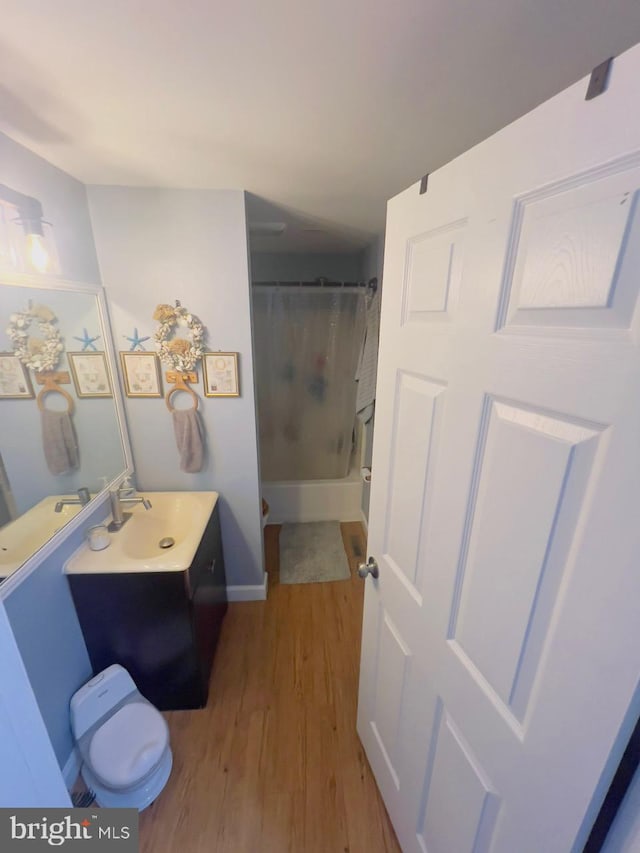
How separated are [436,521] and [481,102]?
44.0 inches

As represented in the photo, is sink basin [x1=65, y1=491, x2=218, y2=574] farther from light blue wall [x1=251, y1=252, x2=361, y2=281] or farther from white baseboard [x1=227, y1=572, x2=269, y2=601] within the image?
light blue wall [x1=251, y1=252, x2=361, y2=281]

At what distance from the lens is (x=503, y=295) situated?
1.87ft

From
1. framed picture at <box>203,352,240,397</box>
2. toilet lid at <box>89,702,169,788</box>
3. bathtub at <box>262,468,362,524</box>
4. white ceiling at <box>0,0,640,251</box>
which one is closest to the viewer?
white ceiling at <box>0,0,640,251</box>

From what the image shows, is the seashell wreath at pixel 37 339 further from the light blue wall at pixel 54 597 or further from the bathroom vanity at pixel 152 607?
the bathroom vanity at pixel 152 607

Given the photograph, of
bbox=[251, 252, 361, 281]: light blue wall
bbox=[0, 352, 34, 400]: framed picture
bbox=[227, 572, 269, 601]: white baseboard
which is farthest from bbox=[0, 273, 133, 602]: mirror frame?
bbox=[251, 252, 361, 281]: light blue wall

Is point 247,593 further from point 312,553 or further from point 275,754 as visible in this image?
point 275,754

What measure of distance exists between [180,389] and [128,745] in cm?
147

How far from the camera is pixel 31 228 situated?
117 centimetres

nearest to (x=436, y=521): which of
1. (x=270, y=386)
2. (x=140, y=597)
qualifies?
(x=140, y=597)

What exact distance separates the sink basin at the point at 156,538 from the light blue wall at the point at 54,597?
0.40 feet

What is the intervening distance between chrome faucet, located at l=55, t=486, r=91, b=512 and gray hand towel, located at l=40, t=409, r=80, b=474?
0.11 meters

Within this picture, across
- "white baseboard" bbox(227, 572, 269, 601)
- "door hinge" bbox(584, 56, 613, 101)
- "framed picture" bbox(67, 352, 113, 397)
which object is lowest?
"white baseboard" bbox(227, 572, 269, 601)

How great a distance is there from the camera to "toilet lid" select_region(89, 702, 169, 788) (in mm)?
1149

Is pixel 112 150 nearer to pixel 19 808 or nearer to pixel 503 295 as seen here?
pixel 503 295
